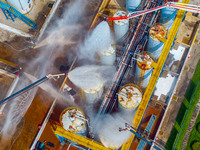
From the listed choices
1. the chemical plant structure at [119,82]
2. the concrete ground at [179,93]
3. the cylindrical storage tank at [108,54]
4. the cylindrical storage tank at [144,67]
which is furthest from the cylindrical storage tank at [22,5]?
the concrete ground at [179,93]

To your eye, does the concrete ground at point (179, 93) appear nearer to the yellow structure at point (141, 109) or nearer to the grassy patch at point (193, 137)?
the grassy patch at point (193, 137)

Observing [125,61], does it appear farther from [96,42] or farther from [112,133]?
[112,133]

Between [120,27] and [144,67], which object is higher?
→ [120,27]

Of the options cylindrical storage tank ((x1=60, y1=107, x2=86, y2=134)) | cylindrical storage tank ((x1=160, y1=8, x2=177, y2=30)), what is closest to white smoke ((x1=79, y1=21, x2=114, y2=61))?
cylindrical storage tank ((x1=160, y1=8, x2=177, y2=30))

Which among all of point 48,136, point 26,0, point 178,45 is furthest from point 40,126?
point 178,45

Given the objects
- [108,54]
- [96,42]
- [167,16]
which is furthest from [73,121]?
[167,16]

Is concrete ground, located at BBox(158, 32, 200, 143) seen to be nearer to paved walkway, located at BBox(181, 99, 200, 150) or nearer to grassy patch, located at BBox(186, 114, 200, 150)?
paved walkway, located at BBox(181, 99, 200, 150)

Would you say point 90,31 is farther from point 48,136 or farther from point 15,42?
point 48,136
